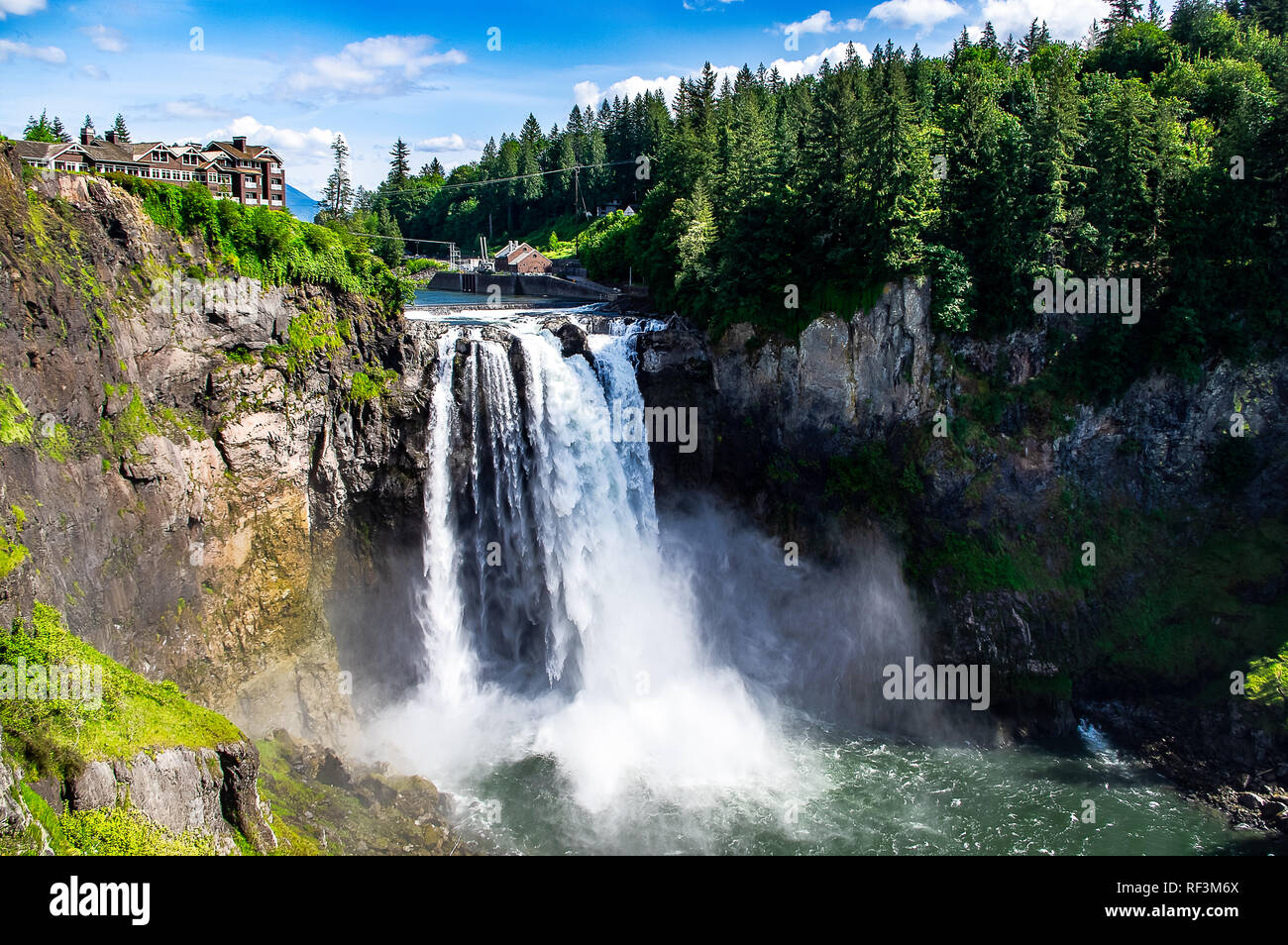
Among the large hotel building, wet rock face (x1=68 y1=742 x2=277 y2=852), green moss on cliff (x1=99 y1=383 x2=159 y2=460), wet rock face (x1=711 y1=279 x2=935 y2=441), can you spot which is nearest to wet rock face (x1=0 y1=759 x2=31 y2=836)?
wet rock face (x1=68 y1=742 x2=277 y2=852)

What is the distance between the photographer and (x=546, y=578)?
31.0 meters

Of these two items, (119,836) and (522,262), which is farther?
(522,262)

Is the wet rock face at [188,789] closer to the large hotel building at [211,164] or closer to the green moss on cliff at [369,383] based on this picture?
the green moss on cliff at [369,383]

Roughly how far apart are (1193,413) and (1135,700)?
10686 millimetres

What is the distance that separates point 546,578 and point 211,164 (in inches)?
738

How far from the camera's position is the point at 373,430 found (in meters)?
29.2

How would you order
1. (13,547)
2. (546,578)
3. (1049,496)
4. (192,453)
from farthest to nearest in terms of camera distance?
(1049,496)
(546,578)
(192,453)
(13,547)

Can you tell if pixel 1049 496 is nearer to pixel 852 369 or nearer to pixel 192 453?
pixel 852 369

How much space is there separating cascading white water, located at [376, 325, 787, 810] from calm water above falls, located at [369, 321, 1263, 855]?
2.9 inches

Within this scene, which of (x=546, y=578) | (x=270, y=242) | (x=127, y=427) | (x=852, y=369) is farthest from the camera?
(x=852, y=369)

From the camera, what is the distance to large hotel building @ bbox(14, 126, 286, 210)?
94.6ft

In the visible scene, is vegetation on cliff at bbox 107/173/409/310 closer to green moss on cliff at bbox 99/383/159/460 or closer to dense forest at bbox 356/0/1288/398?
green moss on cliff at bbox 99/383/159/460

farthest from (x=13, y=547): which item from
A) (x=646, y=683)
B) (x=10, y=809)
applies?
(x=646, y=683)

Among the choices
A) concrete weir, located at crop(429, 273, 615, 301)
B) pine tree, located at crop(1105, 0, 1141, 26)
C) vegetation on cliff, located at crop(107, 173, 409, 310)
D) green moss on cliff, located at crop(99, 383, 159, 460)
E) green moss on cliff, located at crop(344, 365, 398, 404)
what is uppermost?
pine tree, located at crop(1105, 0, 1141, 26)
